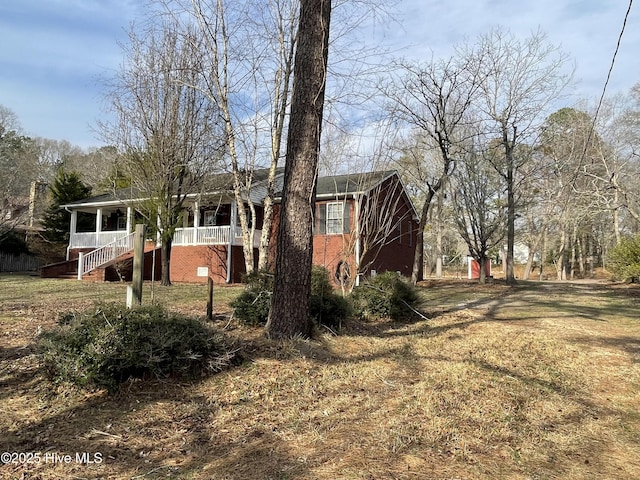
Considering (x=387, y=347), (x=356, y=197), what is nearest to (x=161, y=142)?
(x=356, y=197)

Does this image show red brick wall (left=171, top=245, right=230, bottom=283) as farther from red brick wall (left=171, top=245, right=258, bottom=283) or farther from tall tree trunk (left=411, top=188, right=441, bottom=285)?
tall tree trunk (left=411, top=188, right=441, bottom=285)

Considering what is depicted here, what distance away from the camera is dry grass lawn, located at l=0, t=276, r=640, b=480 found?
2824 mm

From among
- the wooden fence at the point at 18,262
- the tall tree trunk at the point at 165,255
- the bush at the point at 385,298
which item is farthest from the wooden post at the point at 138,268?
the wooden fence at the point at 18,262

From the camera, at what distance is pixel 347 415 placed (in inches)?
144

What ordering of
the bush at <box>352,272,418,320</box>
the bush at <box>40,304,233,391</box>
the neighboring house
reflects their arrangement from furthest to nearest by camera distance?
the neighboring house, the bush at <box>352,272,418,320</box>, the bush at <box>40,304,233,391</box>

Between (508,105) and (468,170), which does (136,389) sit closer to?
(468,170)

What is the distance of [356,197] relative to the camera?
7844mm

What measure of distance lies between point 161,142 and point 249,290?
27.6ft

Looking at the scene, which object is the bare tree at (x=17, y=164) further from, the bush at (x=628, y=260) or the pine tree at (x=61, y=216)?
the bush at (x=628, y=260)

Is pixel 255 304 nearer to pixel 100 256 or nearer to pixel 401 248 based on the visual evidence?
pixel 100 256

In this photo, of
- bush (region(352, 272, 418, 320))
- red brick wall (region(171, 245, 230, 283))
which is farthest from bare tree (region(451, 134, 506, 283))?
bush (region(352, 272, 418, 320))

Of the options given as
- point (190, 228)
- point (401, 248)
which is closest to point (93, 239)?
point (190, 228)

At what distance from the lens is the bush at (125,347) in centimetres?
376

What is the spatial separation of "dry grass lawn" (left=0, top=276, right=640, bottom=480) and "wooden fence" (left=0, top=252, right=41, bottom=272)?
75.6 feet
